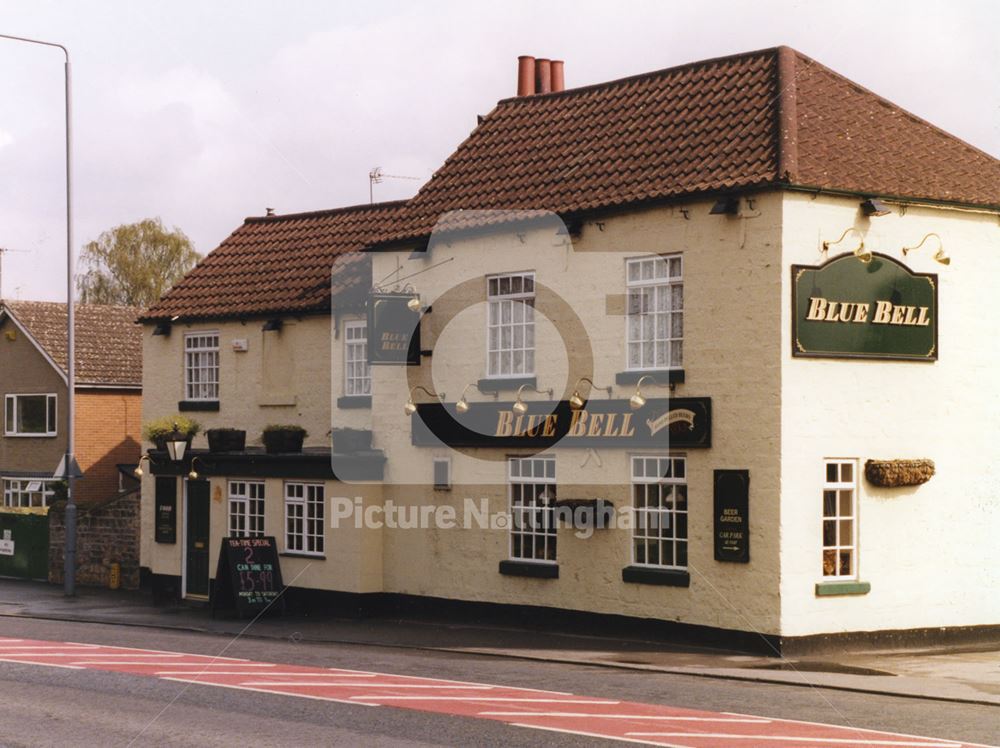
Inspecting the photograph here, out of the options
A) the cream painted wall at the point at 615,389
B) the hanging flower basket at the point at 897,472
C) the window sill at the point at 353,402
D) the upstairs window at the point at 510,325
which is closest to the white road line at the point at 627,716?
the cream painted wall at the point at 615,389

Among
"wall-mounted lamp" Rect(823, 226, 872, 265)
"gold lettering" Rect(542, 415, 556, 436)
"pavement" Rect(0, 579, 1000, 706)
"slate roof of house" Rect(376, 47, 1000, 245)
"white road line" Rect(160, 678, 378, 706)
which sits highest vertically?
"slate roof of house" Rect(376, 47, 1000, 245)

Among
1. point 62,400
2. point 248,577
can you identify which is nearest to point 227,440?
point 248,577

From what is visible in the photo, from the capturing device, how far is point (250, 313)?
3070cm

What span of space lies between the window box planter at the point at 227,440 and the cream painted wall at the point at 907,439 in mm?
13309

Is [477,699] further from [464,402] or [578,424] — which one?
[464,402]

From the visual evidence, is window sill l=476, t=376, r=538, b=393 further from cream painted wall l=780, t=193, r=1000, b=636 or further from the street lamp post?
the street lamp post

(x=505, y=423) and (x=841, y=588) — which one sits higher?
(x=505, y=423)

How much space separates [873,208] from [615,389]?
487 centimetres

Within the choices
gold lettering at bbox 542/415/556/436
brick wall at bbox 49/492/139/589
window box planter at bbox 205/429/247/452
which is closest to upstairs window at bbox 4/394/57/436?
brick wall at bbox 49/492/139/589

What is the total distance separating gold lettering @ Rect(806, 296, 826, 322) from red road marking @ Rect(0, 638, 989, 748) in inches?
279

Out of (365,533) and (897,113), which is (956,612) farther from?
(365,533)

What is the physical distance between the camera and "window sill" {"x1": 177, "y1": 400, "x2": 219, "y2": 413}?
31.9 meters

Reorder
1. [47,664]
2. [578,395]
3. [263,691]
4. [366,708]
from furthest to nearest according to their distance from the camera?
[578,395] < [47,664] < [263,691] < [366,708]

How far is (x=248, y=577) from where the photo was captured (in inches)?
1063
